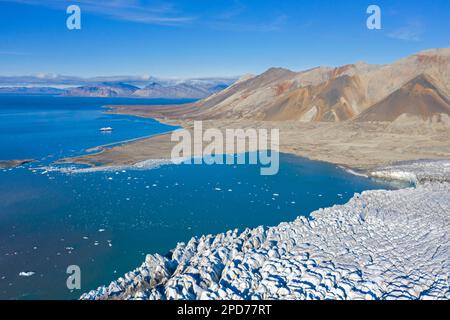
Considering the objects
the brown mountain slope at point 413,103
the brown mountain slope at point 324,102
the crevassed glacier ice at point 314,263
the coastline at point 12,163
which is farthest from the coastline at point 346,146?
the crevassed glacier ice at point 314,263

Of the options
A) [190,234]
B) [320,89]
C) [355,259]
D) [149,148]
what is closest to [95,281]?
[190,234]

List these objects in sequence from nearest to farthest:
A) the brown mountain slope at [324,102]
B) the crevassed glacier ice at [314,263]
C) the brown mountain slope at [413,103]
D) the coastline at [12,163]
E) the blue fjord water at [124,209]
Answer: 1. the crevassed glacier ice at [314,263]
2. the blue fjord water at [124,209]
3. the coastline at [12,163]
4. the brown mountain slope at [413,103]
5. the brown mountain slope at [324,102]

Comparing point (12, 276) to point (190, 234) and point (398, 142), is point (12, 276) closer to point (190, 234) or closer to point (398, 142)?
point (190, 234)

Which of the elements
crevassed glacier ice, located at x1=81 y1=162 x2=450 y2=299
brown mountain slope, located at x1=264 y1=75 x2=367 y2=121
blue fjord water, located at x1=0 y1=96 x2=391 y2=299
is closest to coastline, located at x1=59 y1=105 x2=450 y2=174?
blue fjord water, located at x1=0 y1=96 x2=391 y2=299

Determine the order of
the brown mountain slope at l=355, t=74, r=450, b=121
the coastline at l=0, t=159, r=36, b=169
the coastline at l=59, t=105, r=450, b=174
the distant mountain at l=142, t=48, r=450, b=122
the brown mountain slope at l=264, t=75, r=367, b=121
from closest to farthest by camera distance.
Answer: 1. the coastline at l=0, t=159, r=36, b=169
2. the coastline at l=59, t=105, r=450, b=174
3. the brown mountain slope at l=355, t=74, r=450, b=121
4. the distant mountain at l=142, t=48, r=450, b=122
5. the brown mountain slope at l=264, t=75, r=367, b=121

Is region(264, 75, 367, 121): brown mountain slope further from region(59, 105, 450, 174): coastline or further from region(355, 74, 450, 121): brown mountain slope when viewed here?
region(59, 105, 450, 174): coastline

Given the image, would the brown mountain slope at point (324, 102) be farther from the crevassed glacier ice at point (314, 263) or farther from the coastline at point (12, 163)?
the crevassed glacier ice at point (314, 263)
